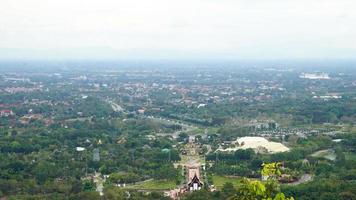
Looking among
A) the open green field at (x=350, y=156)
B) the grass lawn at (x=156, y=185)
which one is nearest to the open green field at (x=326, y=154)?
the open green field at (x=350, y=156)

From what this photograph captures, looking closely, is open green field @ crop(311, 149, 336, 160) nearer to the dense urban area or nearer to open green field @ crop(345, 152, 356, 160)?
the dense urban area

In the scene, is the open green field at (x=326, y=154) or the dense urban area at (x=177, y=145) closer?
the dense urban area at (x=177, y=145)

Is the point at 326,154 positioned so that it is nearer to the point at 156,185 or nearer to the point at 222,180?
the point at 222,180

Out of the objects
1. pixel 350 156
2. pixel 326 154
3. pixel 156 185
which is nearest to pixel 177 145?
pixel 326 154

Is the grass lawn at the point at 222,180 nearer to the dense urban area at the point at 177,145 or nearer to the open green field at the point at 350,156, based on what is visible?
the dense urban area at the point at 177,145

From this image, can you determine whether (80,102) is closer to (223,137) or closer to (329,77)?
(223,137)

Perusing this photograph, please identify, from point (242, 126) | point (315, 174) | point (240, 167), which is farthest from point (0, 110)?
point (315, 174)
